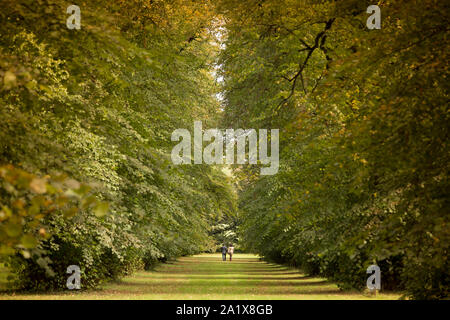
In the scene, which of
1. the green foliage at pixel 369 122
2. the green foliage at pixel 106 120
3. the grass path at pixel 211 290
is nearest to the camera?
the green foliage at pixel 106 120

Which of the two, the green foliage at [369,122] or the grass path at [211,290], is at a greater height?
the green foliage at [369,122]

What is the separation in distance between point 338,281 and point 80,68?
542 inches

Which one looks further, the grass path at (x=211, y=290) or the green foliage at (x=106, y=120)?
the grass path at (x=211, y=290)

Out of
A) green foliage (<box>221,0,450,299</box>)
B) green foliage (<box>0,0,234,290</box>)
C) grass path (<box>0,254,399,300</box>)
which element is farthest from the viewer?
grass path (<box>0,254,399,300</box>)

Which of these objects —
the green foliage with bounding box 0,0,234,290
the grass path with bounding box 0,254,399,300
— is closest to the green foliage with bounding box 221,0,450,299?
the grass path with bounding box 0,254,399,300

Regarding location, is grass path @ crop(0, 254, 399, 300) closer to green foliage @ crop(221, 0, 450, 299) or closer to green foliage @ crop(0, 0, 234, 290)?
green foliage @ crop(0, 0, 234, 290)

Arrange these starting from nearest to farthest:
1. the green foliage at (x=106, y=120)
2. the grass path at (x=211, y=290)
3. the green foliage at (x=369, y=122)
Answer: the green foliage at (x=106, y=120), the green foliage at (x=369, y=122), the grass path at (x=211, y=290)

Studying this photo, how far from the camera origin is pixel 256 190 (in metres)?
Answer: 26.8

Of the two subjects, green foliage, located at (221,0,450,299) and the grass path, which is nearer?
green foliage, located at (221,0,450,299)

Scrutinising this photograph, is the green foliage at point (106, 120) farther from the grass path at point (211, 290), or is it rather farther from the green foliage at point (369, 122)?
the green foliage at point (369, 122)

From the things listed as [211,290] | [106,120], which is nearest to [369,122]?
[106,120]

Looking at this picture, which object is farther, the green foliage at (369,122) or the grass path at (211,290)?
the grass path at (211,290)

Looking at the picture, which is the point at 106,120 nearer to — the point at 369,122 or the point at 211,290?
the point at 369,122

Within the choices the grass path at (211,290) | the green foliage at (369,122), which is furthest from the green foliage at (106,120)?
the green foliage at (369,122)
